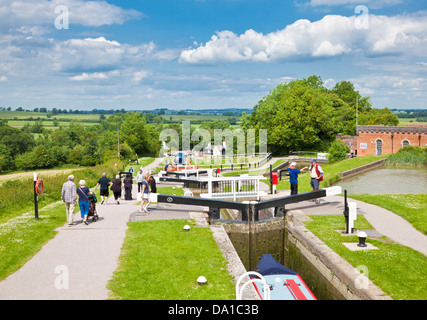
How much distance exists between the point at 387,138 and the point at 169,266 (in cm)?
4633

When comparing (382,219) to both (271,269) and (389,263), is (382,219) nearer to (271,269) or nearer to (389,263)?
(389,263)

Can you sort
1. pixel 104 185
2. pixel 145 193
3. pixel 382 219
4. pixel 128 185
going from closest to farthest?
pixel 382 219, pixel 145 193, pixel 104 185, pixel 128 185

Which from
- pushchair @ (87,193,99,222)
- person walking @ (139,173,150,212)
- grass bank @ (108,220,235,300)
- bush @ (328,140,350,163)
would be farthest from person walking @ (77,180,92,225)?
bush @ (328,140,350,163)

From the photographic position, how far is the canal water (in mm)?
23703

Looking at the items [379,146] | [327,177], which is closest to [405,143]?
[379,146]

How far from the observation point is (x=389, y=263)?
898 centimetres

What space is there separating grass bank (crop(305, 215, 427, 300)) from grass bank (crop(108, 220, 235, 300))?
10.6ft

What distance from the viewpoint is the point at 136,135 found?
71062mm

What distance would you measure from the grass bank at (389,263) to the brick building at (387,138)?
129 feet

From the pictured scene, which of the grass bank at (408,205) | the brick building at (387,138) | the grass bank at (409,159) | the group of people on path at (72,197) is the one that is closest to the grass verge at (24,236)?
the group of people on path at (72,197)

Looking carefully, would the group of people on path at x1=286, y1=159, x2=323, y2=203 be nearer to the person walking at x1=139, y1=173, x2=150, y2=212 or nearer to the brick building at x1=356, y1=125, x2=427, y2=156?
the person walking at x1=139, y1=173, x2=150, y2=212

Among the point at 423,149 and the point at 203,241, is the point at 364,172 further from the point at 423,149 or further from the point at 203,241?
the point at 203,241

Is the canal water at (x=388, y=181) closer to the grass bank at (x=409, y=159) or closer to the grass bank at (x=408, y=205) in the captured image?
the grass bank at (x=409, y=159)

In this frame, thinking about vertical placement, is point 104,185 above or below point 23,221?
above
